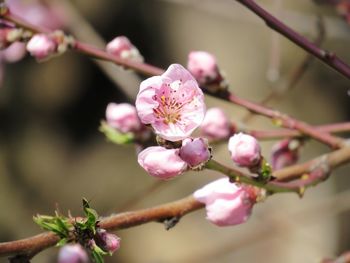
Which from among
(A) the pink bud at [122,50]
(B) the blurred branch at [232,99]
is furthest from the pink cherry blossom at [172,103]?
(A) the pink bud at [122,50]

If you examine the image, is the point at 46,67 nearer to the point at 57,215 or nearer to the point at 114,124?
the point at 114,124

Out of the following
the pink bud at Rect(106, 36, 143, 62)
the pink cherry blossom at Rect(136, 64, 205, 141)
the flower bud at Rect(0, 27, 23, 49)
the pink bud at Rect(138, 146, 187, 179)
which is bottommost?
the pink bud at Rect(138, 146, 187, 179)

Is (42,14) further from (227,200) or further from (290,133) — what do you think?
(227,200)

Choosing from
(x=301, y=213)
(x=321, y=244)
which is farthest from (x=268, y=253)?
(x=301, y=213)

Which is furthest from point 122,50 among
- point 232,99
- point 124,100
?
point 124,100

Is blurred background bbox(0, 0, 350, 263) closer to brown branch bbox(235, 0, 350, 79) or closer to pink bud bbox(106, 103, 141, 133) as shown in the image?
pink bud bbox(106, 103, 141, 133)

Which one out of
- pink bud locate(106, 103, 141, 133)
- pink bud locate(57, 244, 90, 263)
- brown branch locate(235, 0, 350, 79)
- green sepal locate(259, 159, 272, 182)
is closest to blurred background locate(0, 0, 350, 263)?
pink bud locate(57, 244, 90, 263)

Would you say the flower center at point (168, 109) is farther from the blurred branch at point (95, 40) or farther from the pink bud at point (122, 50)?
the blurred branch at point (95, 40)
